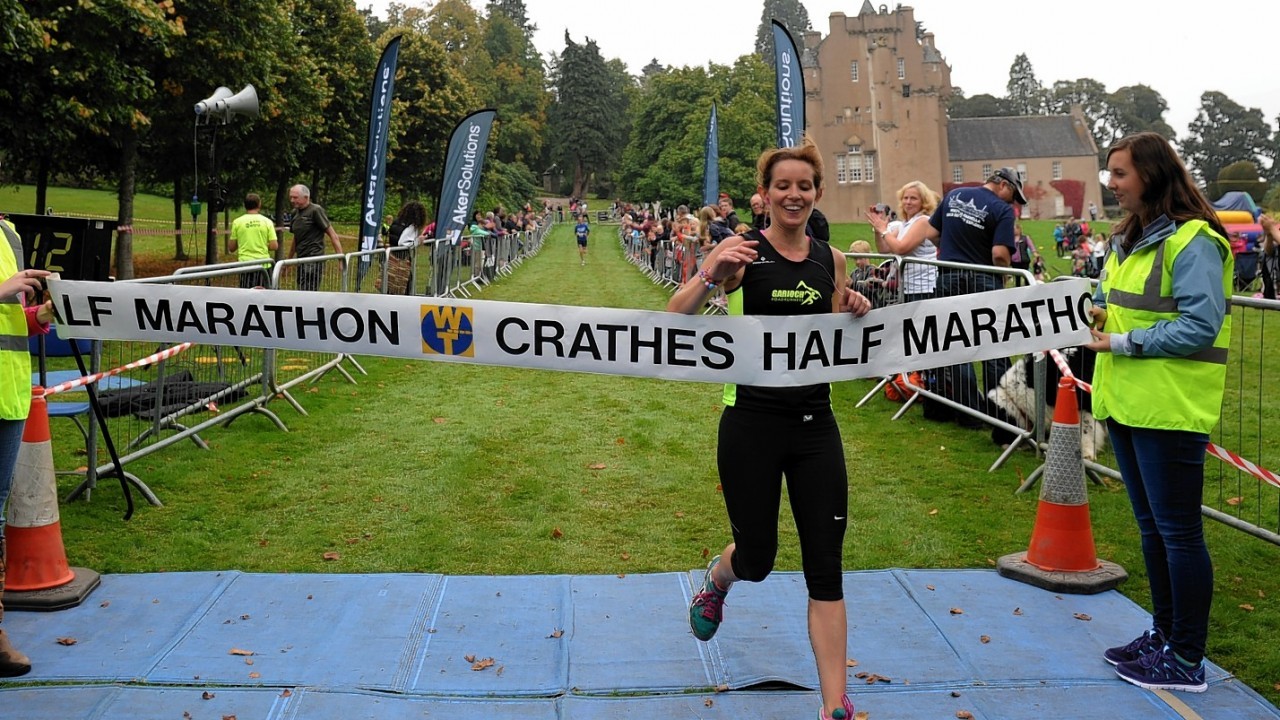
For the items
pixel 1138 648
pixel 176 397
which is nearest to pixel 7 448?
pixel 176 397

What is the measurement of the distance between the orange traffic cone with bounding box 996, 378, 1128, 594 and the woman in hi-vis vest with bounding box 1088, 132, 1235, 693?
1153 mm

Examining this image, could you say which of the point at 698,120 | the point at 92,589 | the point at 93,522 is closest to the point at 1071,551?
the point at 92,589

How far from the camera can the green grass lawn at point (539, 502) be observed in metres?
6.18

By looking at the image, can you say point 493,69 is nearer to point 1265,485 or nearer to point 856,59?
point 856,59

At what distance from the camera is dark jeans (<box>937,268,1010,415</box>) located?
8844 mm

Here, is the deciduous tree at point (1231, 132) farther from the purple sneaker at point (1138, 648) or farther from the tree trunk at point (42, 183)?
the purple sneaker at point (1138, 648)

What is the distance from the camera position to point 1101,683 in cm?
459

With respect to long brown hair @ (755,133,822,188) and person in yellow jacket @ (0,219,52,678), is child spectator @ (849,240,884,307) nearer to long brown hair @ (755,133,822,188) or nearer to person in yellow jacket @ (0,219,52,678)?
long brown hair @ (755,133,822,188)

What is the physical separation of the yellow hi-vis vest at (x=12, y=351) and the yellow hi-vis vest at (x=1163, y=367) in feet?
14.6

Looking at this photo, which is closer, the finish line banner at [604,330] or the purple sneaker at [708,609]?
the finish line banner at [604,330]

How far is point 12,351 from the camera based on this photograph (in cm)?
445

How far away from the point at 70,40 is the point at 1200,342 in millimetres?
20961

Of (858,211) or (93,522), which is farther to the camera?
(858,211)

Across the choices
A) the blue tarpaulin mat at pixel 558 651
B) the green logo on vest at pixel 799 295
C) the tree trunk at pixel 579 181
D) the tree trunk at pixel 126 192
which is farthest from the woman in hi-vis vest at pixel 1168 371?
the tree trunk at pixel 579 181
